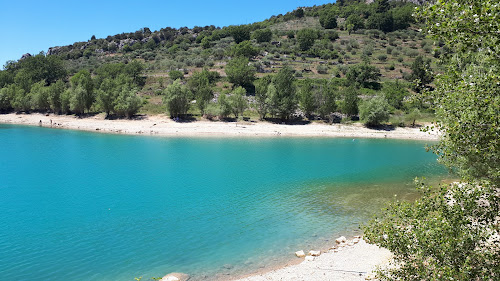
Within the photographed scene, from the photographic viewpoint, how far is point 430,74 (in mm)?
9461

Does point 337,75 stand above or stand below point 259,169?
above

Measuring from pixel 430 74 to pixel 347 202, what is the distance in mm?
19374

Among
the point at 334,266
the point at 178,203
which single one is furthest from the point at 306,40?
the point at 334,266

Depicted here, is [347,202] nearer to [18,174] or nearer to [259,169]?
→ [259,169]

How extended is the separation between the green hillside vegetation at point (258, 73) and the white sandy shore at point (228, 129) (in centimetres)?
359

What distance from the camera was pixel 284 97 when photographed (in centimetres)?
7494

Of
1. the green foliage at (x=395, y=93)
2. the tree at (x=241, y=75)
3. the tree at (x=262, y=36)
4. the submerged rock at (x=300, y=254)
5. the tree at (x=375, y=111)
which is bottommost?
the submerged rock at (x=300, y=254)

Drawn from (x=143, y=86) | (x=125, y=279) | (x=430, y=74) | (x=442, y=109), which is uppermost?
(x=143, y=86)

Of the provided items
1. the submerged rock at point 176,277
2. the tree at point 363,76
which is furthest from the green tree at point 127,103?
the submerged rock at point 176,277

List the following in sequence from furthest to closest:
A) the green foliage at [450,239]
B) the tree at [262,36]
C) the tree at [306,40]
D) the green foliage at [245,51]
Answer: the tree at [262,36], the tree at [306,40], the green foliage at [245,51], the green foliage at [450,239]

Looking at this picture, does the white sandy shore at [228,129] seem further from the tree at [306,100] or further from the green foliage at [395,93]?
the green foliage at [395,93]

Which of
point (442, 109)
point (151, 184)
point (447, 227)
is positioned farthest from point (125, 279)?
point (151, 184)

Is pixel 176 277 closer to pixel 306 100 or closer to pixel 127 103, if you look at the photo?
pixel 306 100

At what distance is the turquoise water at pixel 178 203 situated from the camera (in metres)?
17.8
